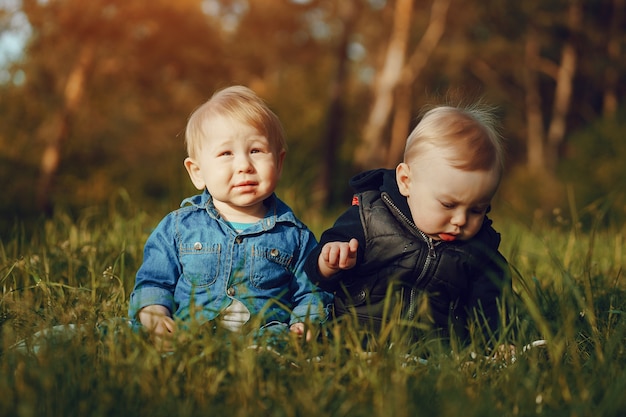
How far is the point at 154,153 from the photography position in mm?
17719

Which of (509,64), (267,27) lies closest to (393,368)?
(267,27)

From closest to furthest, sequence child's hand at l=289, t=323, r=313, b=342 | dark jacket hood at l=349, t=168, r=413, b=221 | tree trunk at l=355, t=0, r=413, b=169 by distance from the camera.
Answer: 1. child's hand at l=289, t=323, r=313, b=342
2. dark jacket hood at l=349, t=168, r=413, b=221
3. tree trunk at l=355, t=0, r=413, b=169

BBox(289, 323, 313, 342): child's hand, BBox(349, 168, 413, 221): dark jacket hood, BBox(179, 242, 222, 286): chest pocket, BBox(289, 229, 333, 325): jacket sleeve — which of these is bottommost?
BBox(289, 323, 313, 342): child's hand

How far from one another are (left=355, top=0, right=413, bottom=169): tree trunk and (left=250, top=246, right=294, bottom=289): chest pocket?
540 inches

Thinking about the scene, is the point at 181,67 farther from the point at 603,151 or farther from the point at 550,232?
the point at 550,232

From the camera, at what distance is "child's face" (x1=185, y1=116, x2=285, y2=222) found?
2764 millimetres

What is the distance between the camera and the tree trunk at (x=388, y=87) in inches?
657

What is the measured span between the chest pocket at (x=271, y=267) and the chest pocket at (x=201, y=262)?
14cm

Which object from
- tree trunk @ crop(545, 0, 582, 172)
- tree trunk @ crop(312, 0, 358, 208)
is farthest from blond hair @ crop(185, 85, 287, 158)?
tree trunk @ crop(545, 0, 582, 172)

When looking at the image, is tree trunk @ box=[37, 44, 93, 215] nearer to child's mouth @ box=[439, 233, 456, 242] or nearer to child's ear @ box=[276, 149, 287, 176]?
child's ear @ box=[276, 149, 287, 176]

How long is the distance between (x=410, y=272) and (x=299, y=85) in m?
17.0

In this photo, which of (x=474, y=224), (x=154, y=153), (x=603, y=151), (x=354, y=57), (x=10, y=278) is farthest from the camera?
(x=354, y=57)

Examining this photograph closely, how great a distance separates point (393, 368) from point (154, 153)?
53.3 feet

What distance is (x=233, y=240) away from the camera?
2.79 meters
